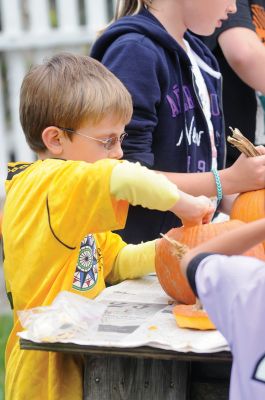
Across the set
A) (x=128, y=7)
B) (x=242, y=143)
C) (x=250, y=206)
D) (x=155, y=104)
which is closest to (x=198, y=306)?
(x=250, y=206)

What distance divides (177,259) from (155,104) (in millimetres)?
739

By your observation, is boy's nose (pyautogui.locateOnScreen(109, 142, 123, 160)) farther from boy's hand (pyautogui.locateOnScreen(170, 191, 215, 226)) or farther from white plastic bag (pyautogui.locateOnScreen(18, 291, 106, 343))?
white plastic bag (pyautogui.locateOnScreen(18, 291, 106, 343))

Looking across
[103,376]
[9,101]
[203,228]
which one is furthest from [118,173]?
[9,101]

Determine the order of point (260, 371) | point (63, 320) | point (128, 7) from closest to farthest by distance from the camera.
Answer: point (260, 371) → point (63, 320) → point (128, 7)

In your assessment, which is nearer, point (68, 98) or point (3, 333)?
point (68, 98)

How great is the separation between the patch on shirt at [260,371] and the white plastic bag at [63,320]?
0.48 m

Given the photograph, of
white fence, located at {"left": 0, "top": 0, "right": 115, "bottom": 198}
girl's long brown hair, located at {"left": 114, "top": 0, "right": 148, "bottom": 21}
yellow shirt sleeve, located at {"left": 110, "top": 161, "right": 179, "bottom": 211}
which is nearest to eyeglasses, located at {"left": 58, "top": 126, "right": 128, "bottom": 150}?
yellow shirt sleeve, located at {"left": 110, "top": 161, "right": 179, "bottom": 211}

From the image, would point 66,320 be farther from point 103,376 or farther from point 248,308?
point 248,308

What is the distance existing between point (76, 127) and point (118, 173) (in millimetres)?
397

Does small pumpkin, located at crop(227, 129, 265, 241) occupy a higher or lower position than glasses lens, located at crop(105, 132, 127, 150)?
lower

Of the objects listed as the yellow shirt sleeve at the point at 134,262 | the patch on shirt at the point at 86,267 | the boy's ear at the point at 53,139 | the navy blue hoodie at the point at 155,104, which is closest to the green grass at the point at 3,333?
the navy blue hoodie at the point at 155,104

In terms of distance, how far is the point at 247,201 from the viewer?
2.63m

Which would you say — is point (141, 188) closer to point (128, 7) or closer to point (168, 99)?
point (168, 99)

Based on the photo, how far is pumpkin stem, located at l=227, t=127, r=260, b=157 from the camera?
2.61 meters
